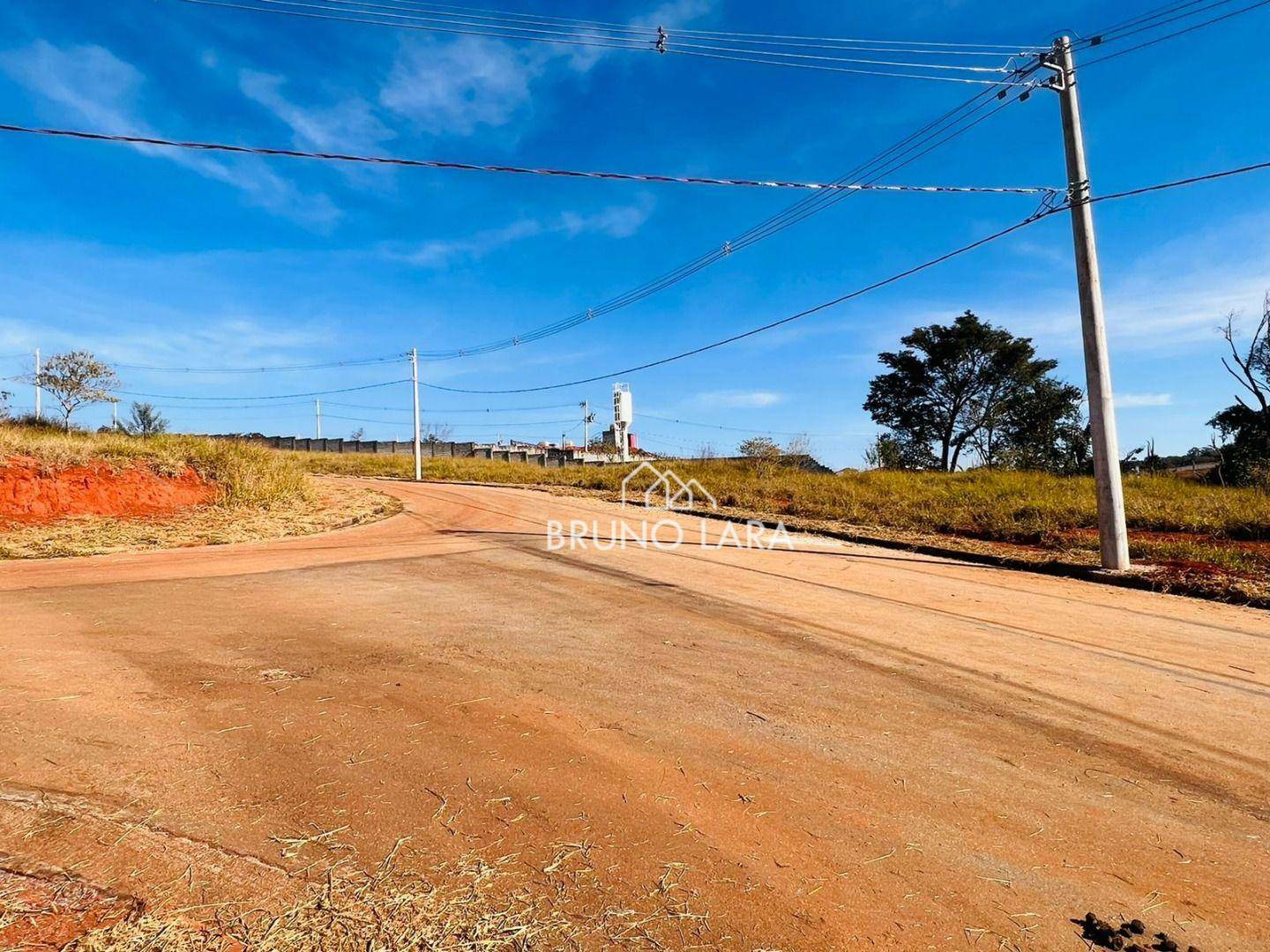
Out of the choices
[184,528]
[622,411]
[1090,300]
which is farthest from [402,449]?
[1090,300]

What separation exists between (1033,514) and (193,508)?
16155 millimetres

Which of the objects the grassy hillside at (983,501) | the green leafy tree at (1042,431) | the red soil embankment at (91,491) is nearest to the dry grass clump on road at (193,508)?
the red soil embankment at (91,491)

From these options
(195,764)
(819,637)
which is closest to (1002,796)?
(819,637)

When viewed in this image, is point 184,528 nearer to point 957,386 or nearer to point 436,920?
point 436,920

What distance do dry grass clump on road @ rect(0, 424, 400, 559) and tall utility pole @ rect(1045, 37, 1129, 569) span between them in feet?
40.5

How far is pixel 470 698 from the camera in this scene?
3256mm

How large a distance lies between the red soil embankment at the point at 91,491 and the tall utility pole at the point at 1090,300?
50.2ft

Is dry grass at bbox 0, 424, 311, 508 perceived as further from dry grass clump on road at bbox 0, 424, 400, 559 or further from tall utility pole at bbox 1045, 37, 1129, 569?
tall utility pole at bbox 1045, 37, 1129, 569

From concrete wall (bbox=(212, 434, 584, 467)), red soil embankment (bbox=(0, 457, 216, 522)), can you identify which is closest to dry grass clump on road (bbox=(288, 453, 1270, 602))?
red soil embankment (bbox=(0, 457, 216, 522))

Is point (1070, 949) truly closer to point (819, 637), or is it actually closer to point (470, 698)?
point (470, 698)

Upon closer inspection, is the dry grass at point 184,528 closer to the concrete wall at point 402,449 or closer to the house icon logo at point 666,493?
the house icon logo at point 666,493

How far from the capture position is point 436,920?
164 centimetres

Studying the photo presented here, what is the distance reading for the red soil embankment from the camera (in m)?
10.0

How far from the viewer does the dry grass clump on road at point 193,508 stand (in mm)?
8945
